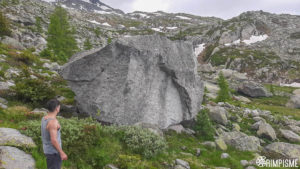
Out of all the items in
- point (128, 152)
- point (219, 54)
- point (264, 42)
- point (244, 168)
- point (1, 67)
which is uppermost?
point (264, 42)

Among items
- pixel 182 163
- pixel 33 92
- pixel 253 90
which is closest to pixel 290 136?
pixel 182 163

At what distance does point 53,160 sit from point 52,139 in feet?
2.48

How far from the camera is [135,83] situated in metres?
14.5

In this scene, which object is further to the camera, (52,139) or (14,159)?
(14,159)

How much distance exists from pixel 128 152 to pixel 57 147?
559 centimetres

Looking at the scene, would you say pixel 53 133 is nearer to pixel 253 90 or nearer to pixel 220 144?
pixel 220 144

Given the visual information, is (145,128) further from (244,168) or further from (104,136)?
(244,168)

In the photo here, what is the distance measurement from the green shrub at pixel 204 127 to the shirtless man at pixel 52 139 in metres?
12.7

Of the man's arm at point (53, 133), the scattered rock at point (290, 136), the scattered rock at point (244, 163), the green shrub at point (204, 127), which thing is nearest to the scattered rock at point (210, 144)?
the green shrub at point (204, 127)

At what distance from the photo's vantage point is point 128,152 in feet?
35.4

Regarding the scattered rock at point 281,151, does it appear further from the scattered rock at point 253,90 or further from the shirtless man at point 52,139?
the scattered rock at point 253,90

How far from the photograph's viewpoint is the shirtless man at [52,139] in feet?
18.8

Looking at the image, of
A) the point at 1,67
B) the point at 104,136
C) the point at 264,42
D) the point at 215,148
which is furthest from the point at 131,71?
the point at 264,42

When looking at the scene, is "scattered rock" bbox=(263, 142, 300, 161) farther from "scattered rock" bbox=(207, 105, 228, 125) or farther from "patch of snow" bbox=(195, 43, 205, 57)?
"patch of snow" bbox=(195, 43, 205, 57)
